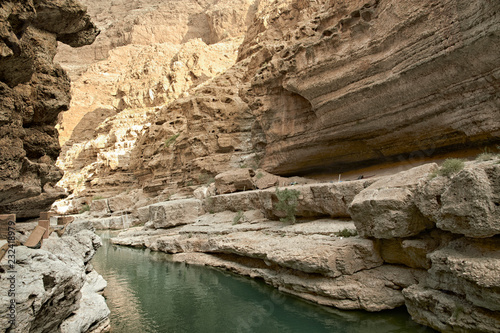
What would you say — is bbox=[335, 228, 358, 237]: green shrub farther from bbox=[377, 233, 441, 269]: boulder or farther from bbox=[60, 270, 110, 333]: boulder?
bbox=[60, 270, 110, 333]: boulder

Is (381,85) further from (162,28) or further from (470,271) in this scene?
(162,28)

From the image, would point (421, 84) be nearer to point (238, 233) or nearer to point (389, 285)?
point (389, 285)

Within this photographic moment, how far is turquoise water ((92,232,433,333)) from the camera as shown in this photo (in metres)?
6.15

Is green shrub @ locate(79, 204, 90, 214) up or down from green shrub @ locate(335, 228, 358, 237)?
up

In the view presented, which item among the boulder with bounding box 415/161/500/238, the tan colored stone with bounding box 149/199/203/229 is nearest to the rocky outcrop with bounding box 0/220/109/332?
the boulder with bounding box 415/161/500/238

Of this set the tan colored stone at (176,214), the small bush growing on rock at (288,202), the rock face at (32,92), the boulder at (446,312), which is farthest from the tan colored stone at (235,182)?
the boulder at (446,312)

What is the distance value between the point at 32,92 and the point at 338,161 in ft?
36.9

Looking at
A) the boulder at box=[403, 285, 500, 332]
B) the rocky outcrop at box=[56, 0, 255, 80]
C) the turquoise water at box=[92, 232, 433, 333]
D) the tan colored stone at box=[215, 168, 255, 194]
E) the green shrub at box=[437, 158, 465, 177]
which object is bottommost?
the turquoise water at box=[92, 232, 433, 333]

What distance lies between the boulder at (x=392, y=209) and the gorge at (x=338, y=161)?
30 millimetres

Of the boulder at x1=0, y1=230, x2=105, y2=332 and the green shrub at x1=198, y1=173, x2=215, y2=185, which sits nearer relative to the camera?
the boulder at x1=0, y1=230, x2=105, y2=332

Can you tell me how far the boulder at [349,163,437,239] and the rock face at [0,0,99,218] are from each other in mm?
6233

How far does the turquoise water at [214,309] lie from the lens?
6148mm

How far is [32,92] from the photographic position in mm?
5613

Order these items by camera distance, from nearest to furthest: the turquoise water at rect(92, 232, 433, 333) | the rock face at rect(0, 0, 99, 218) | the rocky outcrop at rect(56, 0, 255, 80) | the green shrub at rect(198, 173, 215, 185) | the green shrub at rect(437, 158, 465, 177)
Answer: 1. the rock face at rect(0, 0, 99, 218)
2. the green shrub at rect(437, 158, 465, 177)
3. the turquoise water at rect(92, 232, 433, 333)
4. the green shrub at rect(198, 173, 215, 185)
5. the rocky outcrop at rect(56, 0, 255, 80)
